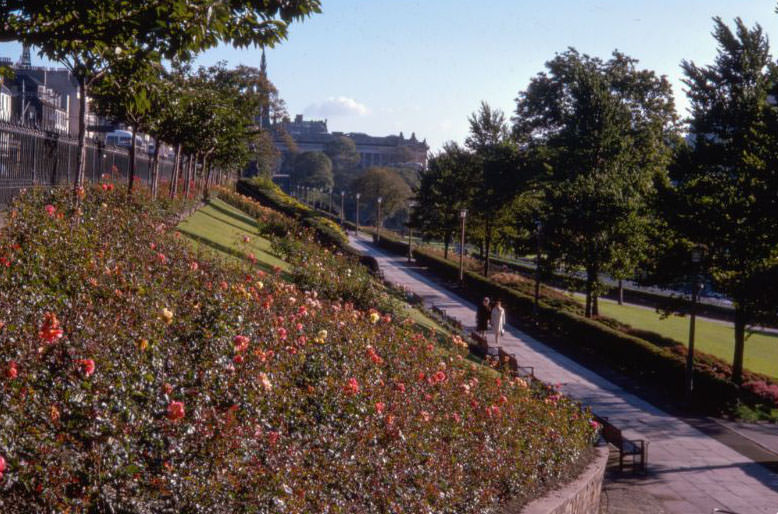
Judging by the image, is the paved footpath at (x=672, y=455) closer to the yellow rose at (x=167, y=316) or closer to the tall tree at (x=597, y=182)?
the tall tree at (x=597, y=182)

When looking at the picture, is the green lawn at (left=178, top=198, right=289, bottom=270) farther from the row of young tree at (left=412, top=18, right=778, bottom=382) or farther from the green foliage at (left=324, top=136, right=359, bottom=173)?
A: the green foliage at (left=324, top=136, right=359, bottom=173)

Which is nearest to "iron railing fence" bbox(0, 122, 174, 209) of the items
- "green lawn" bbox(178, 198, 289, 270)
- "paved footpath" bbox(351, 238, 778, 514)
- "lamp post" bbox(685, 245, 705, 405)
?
"green lawn" bbox(178, 198, 289, 270)

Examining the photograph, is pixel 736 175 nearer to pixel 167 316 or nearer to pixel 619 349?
pixel 619 349

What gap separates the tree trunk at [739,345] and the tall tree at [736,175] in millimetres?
26

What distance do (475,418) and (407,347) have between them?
158 centimetres

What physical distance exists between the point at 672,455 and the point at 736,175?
11149 millimetres

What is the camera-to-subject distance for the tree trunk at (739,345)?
800 inches

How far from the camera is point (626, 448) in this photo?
13461 millimetres

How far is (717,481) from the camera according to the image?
511 inches

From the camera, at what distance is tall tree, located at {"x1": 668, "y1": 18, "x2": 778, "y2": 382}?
19750 mm

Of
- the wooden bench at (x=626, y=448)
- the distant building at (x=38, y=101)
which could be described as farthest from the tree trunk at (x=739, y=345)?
the distant building at (x=38, y=101)

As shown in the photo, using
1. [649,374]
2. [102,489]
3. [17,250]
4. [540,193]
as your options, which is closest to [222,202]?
[540,193]

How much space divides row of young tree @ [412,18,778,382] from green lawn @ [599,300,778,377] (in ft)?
11.8

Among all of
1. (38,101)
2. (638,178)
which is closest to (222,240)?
(638,178)
